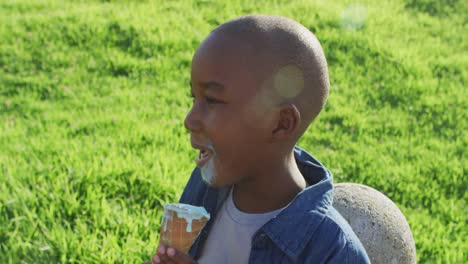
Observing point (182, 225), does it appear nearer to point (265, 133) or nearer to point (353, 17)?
point (265, 133)

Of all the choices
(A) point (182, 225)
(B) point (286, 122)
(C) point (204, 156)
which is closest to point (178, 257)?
(A) point (182, 225)

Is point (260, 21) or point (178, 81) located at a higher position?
point (260, 21)

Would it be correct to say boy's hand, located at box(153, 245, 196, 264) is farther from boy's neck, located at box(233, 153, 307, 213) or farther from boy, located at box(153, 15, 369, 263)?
boy's neck, located at box(233, 153, 307, 213)

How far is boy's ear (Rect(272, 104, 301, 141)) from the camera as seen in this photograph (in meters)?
2.16

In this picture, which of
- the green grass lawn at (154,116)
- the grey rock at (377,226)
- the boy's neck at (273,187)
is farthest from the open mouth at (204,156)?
the green grass lawn at (154,116)

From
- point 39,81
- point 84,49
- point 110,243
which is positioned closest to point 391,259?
point 110,243

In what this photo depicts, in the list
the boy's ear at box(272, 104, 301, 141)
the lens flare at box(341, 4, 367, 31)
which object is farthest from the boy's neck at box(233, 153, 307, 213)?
the lens flare at box(341, 4, 367, 31)

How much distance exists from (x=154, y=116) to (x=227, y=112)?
12.1 feet

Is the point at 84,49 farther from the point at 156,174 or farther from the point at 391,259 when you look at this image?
the point at 391,259

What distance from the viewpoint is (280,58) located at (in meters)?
2.11

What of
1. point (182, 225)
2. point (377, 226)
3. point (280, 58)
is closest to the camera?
point (280, 58)

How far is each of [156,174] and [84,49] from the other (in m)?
3.12

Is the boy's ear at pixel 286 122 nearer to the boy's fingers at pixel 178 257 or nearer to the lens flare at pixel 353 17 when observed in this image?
the boy's fingers at pixel 178 257

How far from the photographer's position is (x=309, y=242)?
2236mm
